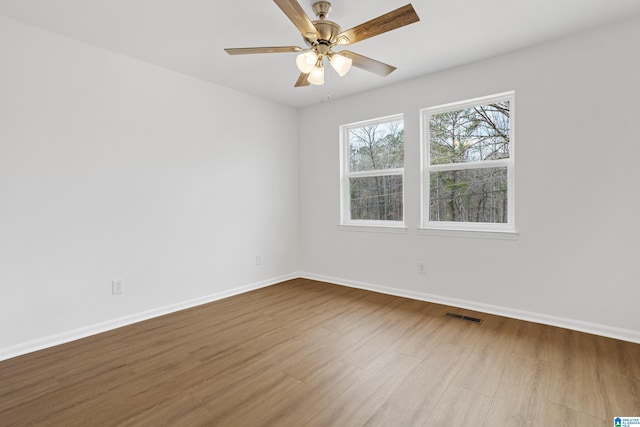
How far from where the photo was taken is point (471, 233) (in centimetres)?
327

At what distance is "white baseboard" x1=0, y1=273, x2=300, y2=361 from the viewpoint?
2.42 metres

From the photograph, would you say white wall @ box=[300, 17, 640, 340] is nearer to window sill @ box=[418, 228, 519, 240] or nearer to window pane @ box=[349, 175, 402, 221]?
window sill @ box=[418, 228, 519, 240]

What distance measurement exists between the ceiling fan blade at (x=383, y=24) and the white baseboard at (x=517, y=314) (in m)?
2.72

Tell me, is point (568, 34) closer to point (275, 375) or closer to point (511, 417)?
point (511, 417)

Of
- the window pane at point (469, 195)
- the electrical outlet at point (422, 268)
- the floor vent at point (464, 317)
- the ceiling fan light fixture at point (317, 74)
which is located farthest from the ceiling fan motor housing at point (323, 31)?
the floor vent at point (464, 317)

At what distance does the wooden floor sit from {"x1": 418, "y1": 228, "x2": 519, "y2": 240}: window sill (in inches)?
30.8

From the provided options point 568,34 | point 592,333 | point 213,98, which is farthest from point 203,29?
point 592,333

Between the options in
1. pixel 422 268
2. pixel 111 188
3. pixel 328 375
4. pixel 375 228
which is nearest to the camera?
pixel 328 375

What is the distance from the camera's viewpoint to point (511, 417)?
1666 mm

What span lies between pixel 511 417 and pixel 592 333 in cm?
162

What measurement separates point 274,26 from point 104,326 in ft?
9.81

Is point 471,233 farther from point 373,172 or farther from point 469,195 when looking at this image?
point 373,172

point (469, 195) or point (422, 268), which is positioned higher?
point (469, 195)

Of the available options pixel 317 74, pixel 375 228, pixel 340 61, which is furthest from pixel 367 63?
pixel 375 228
